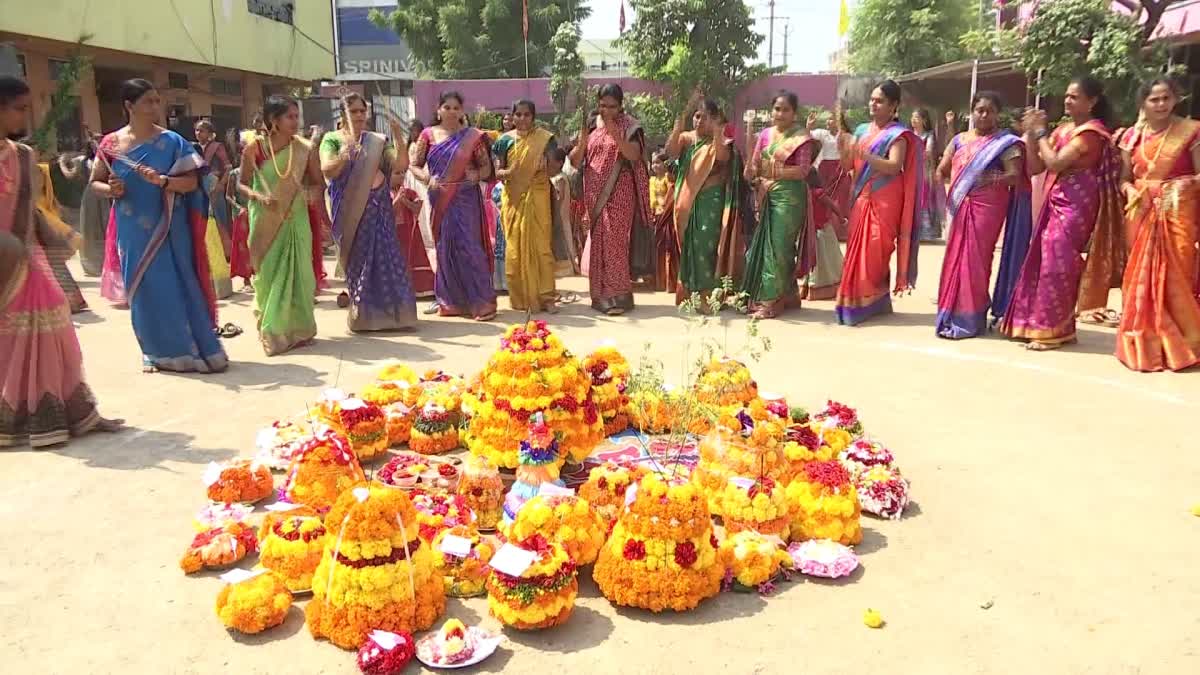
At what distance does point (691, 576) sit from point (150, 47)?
18665mm

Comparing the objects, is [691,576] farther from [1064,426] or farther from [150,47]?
[150,47]

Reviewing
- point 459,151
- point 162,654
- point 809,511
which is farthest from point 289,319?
point 809,511

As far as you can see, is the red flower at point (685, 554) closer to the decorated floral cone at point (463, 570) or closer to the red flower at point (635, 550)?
the red flower at point (635, 550)

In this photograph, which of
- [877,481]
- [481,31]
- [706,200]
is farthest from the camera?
[481,31]

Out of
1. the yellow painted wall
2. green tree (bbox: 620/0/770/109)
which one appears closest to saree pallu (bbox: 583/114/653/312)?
the yellow painted wall

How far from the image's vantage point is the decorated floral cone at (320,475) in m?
3.86

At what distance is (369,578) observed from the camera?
2.93 m

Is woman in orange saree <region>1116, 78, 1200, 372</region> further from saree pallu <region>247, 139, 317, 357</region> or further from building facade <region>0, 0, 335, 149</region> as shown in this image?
building facade <region>0, 0, 335, 149</region>

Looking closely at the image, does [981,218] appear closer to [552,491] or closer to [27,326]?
[552,491]

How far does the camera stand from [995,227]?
706 cm

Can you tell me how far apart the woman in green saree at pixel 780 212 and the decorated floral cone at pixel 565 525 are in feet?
15.2

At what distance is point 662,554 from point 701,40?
2629 cm

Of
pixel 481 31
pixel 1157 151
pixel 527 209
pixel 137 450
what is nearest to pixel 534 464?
pixel 137 450

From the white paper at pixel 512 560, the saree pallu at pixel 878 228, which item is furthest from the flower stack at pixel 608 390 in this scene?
the saree pallu at pixel 878 228
